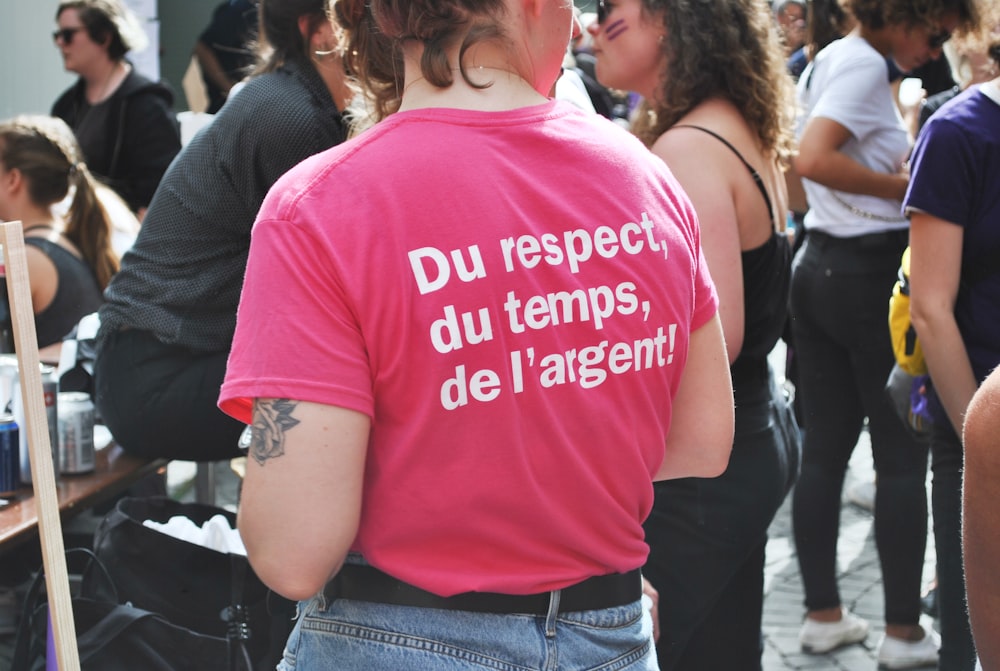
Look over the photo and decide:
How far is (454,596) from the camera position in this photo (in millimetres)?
1251

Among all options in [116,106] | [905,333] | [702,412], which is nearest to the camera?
[702,412]

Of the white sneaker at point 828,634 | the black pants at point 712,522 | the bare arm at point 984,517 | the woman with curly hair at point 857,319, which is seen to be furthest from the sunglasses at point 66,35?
the bare arm at point 984,517

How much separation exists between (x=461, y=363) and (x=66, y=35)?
483 centimetres

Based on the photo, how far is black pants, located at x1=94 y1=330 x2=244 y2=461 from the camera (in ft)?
8.66

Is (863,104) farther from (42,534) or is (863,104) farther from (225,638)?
(42,534)

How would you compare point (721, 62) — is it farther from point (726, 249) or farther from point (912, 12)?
point (912, 12)

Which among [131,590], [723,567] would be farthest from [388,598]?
[131,590]

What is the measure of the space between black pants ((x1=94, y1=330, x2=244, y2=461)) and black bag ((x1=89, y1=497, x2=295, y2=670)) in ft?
0.81

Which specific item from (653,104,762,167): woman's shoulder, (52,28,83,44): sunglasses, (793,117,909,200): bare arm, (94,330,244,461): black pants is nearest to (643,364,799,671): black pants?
(653,104,762,167): woman's shoulder

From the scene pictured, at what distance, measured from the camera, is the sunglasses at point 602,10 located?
2328 mm

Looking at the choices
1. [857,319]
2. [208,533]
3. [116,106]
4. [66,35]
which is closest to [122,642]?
[208,533]

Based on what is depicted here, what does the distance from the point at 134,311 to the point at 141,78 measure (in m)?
3.10

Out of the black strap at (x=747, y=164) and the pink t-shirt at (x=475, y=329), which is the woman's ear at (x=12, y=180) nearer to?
the black strap at (x=747, y=164)

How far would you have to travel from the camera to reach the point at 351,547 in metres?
1.29
